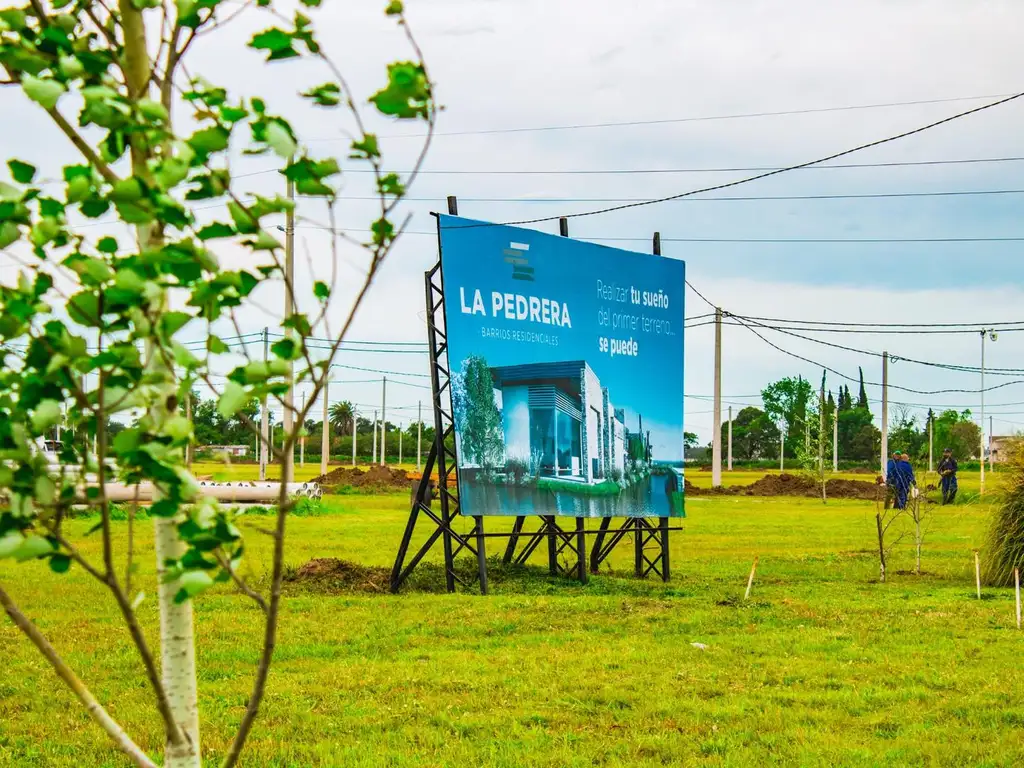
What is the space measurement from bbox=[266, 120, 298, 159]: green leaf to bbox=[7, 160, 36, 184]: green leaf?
1.80 feet

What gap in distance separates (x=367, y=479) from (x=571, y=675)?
45629mm

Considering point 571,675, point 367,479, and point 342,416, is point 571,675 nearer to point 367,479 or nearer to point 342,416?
point 367,479

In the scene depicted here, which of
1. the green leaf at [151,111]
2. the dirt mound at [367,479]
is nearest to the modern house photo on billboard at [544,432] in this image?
the green leaf at [151,111]

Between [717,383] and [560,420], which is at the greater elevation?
[717,383]

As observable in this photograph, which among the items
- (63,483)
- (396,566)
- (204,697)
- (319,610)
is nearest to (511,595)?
(396,566)

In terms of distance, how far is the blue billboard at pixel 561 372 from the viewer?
15.6 m

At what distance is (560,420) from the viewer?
1659cm

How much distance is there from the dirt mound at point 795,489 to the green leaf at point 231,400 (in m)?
49.4

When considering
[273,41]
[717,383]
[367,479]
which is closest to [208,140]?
[273,41]

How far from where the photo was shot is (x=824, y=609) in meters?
14.1

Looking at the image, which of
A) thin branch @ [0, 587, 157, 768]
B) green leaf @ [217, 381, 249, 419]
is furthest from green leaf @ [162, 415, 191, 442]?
thin branch @ [0, 587, 157, 768]

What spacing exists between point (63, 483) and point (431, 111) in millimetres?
1261

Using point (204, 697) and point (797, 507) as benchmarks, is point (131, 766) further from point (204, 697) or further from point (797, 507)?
point (797, 507)

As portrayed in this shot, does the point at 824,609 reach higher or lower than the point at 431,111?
lower
